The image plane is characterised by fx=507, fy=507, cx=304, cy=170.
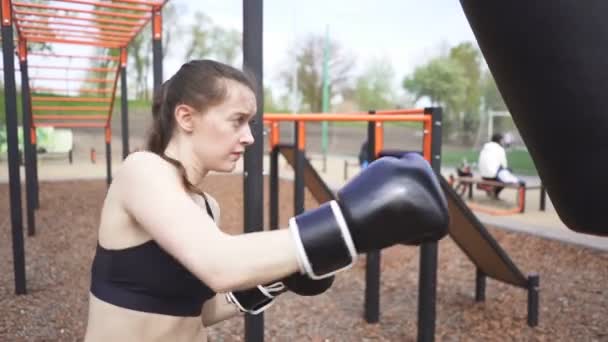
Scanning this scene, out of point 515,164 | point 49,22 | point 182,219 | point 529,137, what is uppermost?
point 49,22

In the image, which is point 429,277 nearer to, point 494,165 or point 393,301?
point 393,301

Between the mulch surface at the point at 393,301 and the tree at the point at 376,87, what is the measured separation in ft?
130

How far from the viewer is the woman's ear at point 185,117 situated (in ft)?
3.83

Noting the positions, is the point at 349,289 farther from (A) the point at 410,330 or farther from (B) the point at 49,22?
(B) the point at 49,22

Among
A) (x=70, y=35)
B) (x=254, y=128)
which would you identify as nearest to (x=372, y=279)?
(x=254, y=128)

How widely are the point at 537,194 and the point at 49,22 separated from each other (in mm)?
8943

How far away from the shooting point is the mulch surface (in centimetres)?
339

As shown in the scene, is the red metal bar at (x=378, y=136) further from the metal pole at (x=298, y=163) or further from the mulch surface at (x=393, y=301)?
the mulch surface at (x=393, y=301)

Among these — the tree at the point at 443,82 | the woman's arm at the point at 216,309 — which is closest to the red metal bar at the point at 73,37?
the woman's arm at the point at 216,309

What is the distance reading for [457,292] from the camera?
4340 mm

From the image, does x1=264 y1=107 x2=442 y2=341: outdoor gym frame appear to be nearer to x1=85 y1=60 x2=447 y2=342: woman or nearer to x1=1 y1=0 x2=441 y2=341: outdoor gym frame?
Answer: x1=1 y1=0 x2=441 y2=341: outdoor gym frame

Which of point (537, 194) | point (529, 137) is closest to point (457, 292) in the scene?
point (529, 137)

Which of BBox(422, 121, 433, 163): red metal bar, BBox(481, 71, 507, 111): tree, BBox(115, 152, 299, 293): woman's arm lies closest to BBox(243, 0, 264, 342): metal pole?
BBox(115, 152, 299, 293): woman's arm

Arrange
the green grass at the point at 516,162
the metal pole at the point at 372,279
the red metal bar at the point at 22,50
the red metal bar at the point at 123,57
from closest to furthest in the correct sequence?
the metal pole at the point at 372,279 < the red metal bar at the point at 22,50 < the red metal bar at the point at 123,57 < the green grass at the point at 516,162
